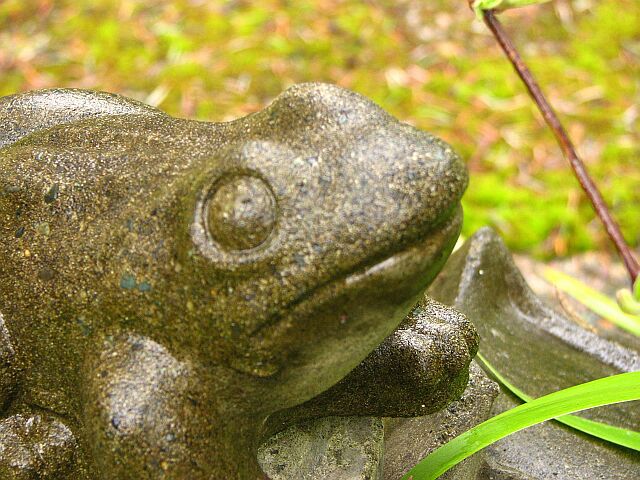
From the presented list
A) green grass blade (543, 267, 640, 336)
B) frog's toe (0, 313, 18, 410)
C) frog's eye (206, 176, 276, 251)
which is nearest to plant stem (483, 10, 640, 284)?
green grass blade (543, 267, 640, 336)

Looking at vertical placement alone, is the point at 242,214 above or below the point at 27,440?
above

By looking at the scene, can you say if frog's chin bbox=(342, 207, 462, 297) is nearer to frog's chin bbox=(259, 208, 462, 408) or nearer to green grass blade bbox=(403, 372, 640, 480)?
frog's chin bbox=(259, 208, 462, 408)

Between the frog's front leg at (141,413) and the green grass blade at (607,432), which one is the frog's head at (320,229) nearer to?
the frog's front leg at (141,413)

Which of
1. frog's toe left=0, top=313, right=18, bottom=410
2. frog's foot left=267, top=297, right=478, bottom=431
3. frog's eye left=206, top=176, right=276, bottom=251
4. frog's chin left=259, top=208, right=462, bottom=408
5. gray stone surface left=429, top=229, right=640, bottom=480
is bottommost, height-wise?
gray stone surface left=429, top=229, right=640, bottom=480

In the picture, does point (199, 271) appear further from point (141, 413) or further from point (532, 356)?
point (532, 356)

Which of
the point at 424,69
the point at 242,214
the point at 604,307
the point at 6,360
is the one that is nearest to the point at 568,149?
the point at 604,307

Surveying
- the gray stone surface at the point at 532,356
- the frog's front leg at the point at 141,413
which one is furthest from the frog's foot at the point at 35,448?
the gray stone surface at the point at 532,356

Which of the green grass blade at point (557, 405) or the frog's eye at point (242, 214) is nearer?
the frog's eye at point (242, 214)
